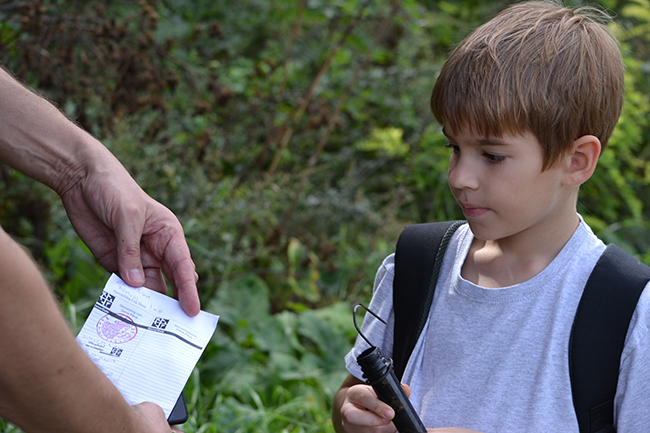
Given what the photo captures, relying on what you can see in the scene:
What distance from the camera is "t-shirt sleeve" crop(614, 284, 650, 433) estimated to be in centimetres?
128

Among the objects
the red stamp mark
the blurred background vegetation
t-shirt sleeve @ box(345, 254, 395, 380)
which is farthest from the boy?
the blurred background vegetation

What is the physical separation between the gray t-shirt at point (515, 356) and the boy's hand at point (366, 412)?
160 mm

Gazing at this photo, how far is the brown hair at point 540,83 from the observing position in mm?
1412

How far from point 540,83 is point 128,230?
1136 mm

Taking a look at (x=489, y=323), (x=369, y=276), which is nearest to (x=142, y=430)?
(x=489, y=323)

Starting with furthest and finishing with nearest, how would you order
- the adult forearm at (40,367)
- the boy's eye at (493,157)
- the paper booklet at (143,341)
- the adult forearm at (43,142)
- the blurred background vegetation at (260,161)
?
1. the blurred background vegetation at (260,161)
2. the adult forearm at (43,142)
3. the boy's eye at (493,157)
4. the paper booklet at (143,341)
5. the adult forearm at (40,367)

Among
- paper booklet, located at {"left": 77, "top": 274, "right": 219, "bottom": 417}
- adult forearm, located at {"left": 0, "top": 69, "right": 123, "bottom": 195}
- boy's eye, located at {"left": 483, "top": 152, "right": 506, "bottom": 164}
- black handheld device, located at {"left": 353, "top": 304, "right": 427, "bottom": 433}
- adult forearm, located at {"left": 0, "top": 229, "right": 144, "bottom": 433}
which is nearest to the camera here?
adult forearm, located at {"left": 0, "top": 229, "right": 144, "bottom": 433}

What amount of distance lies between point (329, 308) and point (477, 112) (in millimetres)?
2356

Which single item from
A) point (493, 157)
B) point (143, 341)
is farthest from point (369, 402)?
point (493, 157)

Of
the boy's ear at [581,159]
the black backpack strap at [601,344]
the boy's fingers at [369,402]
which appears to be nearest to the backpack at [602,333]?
the black backpack strap at [601,344]

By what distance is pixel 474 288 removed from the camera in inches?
59.8

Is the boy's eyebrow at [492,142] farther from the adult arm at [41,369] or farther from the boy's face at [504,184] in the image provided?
the adult arm at [41,369]

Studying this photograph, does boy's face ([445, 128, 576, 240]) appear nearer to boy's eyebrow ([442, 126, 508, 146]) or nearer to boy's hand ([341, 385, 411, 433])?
boy's eyebrow ([442, 126, 508, 146])

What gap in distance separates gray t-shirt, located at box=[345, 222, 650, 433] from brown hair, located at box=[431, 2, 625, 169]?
0.31 meters
